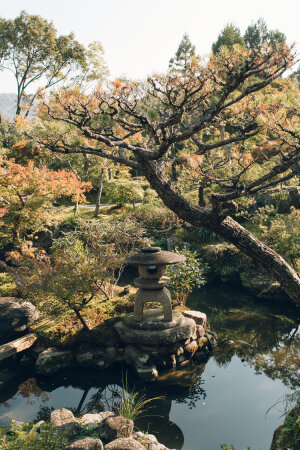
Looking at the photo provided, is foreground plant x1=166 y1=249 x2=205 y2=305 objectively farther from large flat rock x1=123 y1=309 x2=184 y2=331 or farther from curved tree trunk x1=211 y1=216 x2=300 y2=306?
curved tree trunk x1=211 y1=216 x2=300 y2=306

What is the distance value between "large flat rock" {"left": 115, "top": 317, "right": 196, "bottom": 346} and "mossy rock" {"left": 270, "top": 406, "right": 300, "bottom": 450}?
254cm

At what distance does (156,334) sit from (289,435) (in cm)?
294

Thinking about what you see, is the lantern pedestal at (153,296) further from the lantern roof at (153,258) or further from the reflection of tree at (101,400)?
the reflection of tree at (101,400)

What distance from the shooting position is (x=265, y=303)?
9.88 metres

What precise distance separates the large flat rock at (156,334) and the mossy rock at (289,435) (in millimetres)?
2542

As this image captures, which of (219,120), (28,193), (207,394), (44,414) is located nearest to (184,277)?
(207,394)

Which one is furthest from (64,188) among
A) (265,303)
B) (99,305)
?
(265,303)

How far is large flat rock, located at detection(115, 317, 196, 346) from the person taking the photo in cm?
636

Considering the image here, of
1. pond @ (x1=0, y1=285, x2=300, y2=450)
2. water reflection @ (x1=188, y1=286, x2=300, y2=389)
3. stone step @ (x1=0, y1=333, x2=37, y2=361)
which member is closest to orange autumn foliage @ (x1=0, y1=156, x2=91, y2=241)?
stone step @ (x1=0, y1=333, x2=37, y2=361)

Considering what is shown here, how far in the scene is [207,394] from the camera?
5.89 m

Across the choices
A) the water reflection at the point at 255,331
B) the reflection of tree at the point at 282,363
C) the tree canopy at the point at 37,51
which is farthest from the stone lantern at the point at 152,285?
the tree canopy at the point at 37,51

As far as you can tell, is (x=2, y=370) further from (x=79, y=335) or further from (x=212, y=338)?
(x=212, y=338)

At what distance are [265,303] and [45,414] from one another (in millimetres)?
6938

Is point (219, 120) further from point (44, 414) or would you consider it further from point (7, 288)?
point (7, 288)
